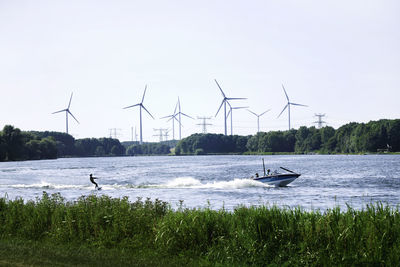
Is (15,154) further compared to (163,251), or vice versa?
(15,154)

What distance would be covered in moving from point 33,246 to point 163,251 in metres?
5.04

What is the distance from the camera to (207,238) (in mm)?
17234

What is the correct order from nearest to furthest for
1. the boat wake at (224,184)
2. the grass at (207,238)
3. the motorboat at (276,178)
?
the grass at (207,238)
the motorboat at (276,178)
the boat wake at (224,184)

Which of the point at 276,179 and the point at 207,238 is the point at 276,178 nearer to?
the point at 276,179

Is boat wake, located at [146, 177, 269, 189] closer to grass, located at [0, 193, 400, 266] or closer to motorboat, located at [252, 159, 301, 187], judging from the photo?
motorboat, located at [252, 159, 301, 187]

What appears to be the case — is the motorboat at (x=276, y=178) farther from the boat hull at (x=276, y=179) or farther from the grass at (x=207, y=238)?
the grass at (x=207, y=238)

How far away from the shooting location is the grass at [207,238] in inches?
588

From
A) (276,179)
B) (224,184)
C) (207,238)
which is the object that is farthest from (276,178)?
(207,238)

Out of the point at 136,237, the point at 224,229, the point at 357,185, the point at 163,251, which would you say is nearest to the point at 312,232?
the point at 224,229

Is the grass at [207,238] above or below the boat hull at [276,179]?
above

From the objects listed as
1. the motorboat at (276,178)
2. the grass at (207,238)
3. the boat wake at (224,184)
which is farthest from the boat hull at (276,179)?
the grass at (207,238)

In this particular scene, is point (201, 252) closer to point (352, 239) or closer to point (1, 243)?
point (352, 239)

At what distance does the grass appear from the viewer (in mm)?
14938

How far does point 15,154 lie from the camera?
187875 millimetres
